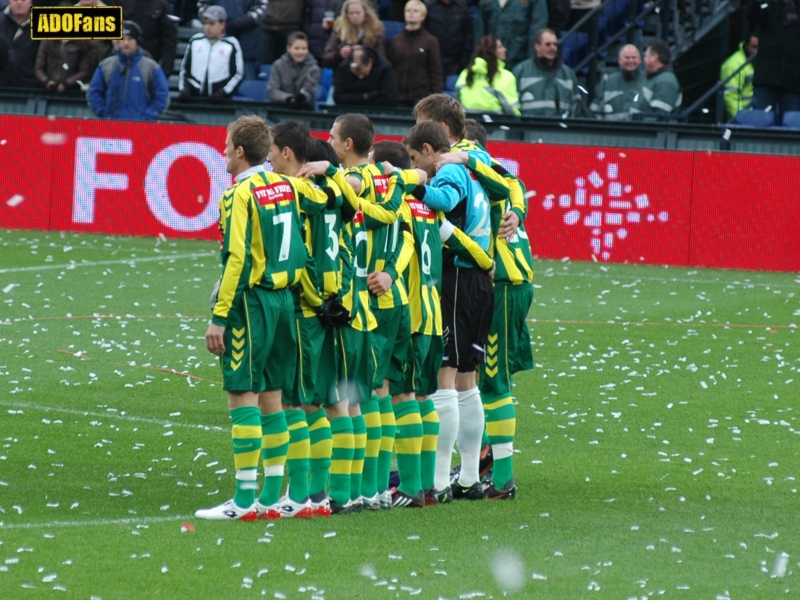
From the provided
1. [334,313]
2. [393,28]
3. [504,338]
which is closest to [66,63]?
[393,28]

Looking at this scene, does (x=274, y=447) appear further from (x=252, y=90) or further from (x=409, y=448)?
(x=252, y=90)

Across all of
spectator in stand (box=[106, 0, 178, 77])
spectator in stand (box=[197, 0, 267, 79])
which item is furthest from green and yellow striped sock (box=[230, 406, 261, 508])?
spectator in stand (box=[197, 0, 267, 79])

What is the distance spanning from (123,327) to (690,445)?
595 cm

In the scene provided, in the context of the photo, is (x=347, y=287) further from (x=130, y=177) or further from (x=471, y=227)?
(x=130, y=177)

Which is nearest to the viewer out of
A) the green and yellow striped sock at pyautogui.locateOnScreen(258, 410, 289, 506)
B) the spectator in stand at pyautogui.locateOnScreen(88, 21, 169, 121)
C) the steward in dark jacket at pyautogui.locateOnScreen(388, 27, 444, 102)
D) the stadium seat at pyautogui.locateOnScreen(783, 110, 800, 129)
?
the green and yellow striped sock at pyautogui.locateOnScreen(258, 410, 289, 506)

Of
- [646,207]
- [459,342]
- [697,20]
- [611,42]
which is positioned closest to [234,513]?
[459,342]

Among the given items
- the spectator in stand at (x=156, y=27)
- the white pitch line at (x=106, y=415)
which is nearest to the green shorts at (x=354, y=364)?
the white pitch line at (x=106, y=415)

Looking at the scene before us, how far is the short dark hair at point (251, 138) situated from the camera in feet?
22.1

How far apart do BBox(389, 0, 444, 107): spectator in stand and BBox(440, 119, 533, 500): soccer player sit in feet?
39.8

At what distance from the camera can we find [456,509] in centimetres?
724

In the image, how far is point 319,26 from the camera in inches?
835

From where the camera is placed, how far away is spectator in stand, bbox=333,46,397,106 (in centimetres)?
1939

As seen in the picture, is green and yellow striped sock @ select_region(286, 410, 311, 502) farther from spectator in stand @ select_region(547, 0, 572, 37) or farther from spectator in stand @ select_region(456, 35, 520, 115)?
spectator in stand @ select_region(547, 0, 572, 37)

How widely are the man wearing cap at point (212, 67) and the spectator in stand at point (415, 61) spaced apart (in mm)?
2172
